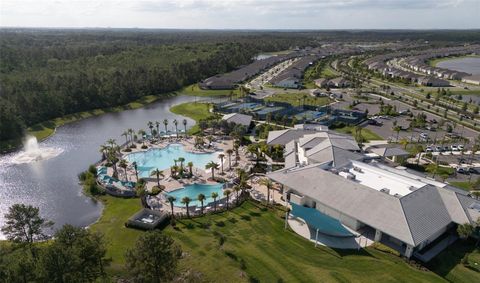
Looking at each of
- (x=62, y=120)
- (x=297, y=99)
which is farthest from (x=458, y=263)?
(x=62, y=120)

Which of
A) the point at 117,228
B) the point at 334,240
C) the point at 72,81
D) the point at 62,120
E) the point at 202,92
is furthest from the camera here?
→ the point at 202,92

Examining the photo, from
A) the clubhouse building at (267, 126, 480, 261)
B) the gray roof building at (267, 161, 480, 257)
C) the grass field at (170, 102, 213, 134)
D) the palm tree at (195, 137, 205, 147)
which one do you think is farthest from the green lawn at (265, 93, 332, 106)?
the gray roof building at (267, 161, 480, 257)

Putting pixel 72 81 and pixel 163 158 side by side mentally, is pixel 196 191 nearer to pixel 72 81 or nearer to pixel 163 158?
pixel 163 158

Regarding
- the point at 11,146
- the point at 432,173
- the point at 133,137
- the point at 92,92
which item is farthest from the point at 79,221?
the point at 92,92

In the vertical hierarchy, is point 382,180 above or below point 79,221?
above

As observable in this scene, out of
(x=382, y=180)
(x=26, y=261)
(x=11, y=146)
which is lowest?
(x=11, y=146)

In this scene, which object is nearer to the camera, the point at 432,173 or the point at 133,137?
the point at 432,173

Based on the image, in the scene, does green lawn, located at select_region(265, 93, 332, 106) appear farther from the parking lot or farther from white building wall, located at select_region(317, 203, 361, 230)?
white building wall, located at select_region(317, 203, 361, 230)

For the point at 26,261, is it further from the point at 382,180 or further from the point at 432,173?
the point at 432,173
